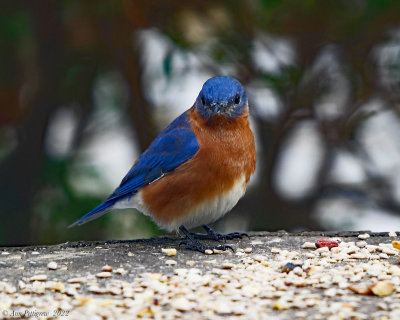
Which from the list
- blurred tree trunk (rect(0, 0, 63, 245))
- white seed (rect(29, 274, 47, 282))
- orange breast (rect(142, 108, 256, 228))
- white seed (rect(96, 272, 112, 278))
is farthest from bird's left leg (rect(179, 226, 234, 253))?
blurred tree trunk (rect(0, 0, 63, 245))

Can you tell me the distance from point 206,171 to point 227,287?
98cm

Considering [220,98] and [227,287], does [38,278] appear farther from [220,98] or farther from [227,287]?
[220,98]

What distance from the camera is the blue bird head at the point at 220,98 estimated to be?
4.61m

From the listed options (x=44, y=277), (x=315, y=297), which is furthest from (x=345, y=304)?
(x=44, y=277)

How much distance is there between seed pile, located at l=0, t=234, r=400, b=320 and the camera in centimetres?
338

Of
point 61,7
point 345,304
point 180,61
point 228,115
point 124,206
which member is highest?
point 61,7

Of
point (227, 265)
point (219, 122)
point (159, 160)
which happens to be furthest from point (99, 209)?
point (227, 265)

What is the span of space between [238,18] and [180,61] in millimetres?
425

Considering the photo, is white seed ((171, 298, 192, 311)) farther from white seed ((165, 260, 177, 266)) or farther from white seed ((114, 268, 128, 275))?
white seed ((165, 260, 177, 266))

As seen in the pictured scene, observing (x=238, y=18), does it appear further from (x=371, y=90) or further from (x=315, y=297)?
(x=315, y=297)

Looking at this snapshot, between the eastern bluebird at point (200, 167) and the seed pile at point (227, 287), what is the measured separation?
0.95ft

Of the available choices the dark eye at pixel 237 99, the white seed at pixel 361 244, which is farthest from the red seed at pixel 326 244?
the dark eye at pixel 237 99

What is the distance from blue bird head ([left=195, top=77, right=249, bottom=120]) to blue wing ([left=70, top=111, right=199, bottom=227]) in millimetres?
161

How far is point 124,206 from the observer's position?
4.91m
